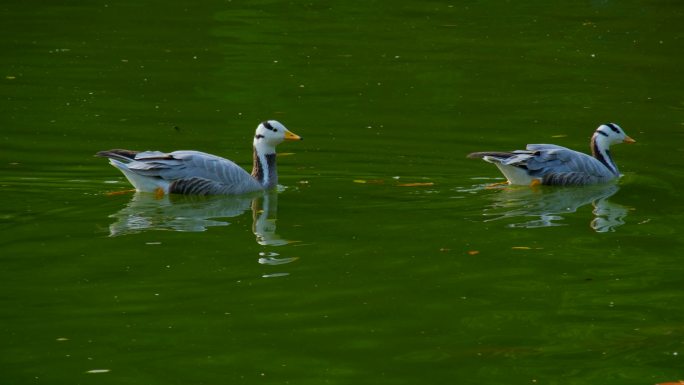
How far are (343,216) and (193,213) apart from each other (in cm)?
150

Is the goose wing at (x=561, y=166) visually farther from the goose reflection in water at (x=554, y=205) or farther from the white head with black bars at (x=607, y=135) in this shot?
the white head with black bars at (x=607, y=135)

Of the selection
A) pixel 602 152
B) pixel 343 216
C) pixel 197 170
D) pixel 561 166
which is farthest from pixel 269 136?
pixel 602 152

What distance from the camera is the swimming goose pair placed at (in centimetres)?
1331

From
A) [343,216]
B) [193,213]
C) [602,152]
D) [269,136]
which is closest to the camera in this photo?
[343,216]

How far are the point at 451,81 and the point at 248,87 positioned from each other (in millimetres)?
3057

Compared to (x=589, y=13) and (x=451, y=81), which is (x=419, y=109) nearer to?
(x=451, y=81)

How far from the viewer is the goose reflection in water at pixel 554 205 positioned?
12.3 meters

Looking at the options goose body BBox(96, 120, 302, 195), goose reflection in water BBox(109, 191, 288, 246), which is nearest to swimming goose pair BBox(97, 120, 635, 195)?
goose body BBox(96, 120, 302, 195)

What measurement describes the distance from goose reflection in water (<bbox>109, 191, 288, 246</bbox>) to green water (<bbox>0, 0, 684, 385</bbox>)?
0.16 ft

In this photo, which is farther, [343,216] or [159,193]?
[159,193]

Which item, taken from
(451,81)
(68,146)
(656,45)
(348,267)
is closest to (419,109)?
(451,81)

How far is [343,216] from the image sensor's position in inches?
482

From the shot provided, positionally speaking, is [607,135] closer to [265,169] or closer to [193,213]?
[265,169]

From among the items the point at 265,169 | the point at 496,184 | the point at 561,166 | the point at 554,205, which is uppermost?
the point at 265,169
